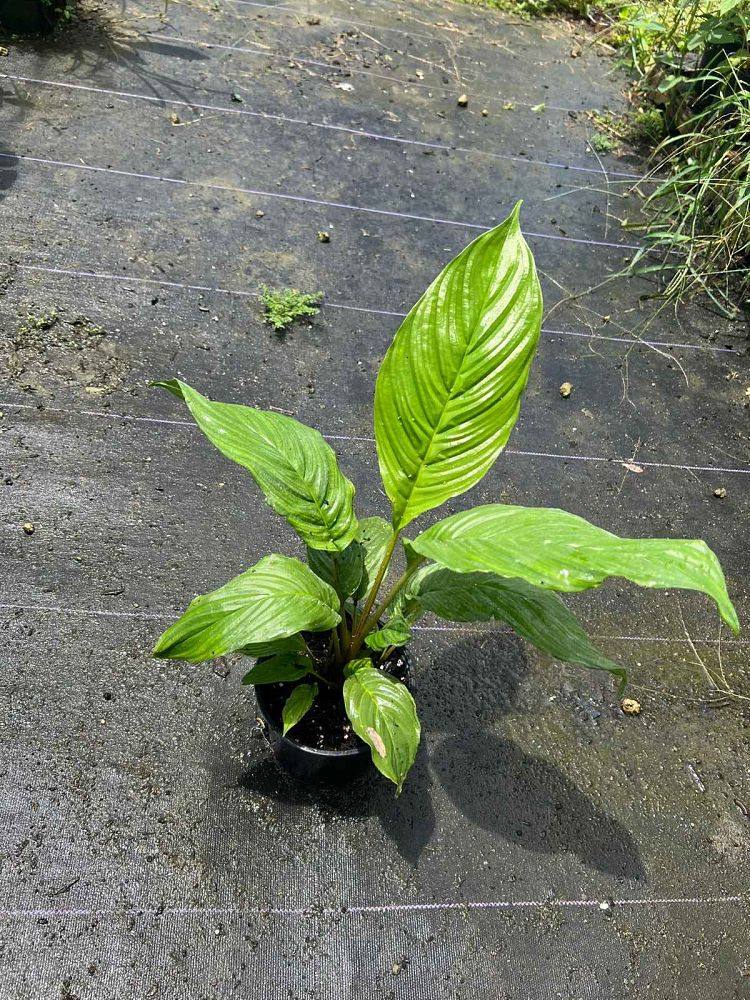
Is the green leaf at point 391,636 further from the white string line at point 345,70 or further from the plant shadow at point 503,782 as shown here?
the white string line at point 345,70

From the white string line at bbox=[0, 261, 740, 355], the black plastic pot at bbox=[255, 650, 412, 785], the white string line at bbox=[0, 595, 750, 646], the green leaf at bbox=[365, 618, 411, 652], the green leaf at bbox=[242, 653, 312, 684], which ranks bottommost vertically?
the white string line at bbox=[0, 595, 750, 646]

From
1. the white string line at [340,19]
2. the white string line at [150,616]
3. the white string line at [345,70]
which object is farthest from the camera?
the white string line at [340,19]

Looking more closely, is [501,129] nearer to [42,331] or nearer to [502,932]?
[42,331]

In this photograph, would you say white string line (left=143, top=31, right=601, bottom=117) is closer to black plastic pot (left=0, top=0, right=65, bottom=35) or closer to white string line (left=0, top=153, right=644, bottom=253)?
black plastic pot (left=0, top=0, right=65, bottom=35)

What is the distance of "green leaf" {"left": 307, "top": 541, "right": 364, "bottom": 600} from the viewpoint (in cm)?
118

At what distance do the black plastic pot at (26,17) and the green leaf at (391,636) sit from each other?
9.35 ft

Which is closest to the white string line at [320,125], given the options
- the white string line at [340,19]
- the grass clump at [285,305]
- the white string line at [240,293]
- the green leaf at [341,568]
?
the white string line at [240,293]

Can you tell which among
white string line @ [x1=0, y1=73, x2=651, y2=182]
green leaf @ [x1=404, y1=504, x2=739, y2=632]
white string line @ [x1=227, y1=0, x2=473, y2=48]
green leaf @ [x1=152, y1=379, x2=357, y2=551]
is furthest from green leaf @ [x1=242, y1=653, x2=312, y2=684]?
white string line @ [x1=227, y1=0, x2=473, y2=48]

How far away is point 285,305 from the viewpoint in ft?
7.06

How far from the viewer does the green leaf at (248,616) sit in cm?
93

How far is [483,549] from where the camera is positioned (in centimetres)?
85

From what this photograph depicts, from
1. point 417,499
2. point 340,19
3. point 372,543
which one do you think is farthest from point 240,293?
point 340,19

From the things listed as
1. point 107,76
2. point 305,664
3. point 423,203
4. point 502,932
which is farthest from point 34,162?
point 502,932

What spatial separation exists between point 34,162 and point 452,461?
1.99 meters
